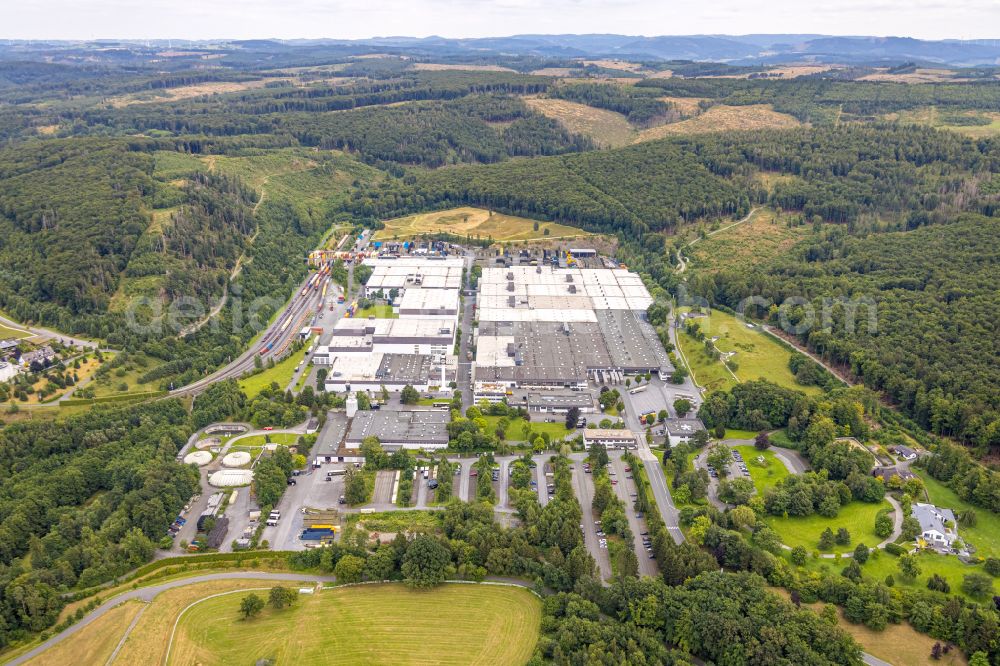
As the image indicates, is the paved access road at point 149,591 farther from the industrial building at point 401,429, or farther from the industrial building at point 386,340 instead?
the industrial building at point 386,340

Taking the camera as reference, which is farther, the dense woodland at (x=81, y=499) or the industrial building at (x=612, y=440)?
the industrial building at (x=612, y=440)

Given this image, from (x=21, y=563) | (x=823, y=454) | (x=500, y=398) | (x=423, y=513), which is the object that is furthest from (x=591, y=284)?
(x=21, y=563)

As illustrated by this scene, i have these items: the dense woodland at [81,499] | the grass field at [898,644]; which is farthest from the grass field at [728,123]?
the grass field at [898,644]

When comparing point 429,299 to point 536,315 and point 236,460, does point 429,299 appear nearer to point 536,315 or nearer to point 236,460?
point 536,315

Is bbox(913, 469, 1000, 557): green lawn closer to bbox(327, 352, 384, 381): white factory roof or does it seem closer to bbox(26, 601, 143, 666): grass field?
bbox(327, 352, 384, 381): white factory roof

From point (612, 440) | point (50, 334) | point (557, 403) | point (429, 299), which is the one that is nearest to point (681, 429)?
point (612, 440)

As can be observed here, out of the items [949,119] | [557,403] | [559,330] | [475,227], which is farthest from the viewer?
[949,119]
